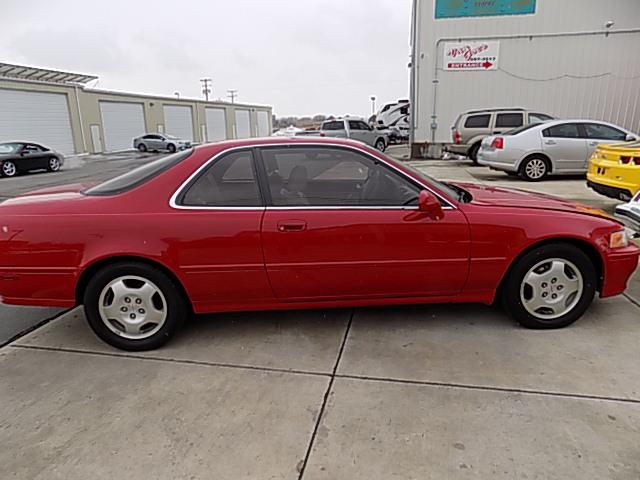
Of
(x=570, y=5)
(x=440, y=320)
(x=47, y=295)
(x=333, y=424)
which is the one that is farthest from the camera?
(x=570, y=5)

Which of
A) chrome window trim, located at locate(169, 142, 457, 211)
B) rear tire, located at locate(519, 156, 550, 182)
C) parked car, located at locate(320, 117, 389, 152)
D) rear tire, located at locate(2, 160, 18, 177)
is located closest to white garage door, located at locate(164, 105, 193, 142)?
rear tire, located at locate(2, 160, 18, 177)

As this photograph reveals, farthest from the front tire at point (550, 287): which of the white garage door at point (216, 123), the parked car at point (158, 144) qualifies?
the white garage door at point (216, 123)

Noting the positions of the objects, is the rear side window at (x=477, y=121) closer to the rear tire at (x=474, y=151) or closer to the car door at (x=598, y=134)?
the rear tire at (x=474, y=151)

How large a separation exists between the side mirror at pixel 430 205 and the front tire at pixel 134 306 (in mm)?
1775

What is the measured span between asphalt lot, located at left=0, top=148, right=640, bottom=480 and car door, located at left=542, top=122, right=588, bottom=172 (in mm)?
7954

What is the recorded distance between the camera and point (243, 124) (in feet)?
170

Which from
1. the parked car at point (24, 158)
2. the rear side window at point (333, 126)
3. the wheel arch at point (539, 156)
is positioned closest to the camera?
the wheel arch at point (539, 156)

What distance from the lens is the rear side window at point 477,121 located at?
13836 millimetres

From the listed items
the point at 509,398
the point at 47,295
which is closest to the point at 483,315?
the point at 509,398

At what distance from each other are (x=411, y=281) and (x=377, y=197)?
644 millimetres

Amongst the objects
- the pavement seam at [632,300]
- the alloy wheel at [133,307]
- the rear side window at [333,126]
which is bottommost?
the pavement seam at [632,300]

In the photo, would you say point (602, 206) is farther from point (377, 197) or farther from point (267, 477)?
point (267, 477)

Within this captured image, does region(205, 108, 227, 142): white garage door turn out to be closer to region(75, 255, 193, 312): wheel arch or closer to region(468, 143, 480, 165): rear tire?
region(468, 143, 480, 165): rear tire

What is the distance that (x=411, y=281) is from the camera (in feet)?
10.3
